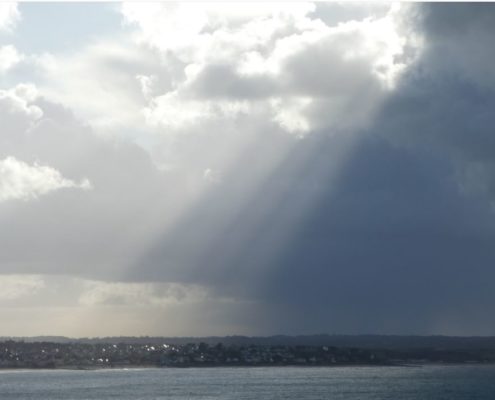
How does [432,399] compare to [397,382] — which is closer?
[432,399]

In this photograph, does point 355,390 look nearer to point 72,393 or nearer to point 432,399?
point 432,399

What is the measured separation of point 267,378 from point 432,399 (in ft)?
185

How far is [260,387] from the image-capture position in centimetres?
15638

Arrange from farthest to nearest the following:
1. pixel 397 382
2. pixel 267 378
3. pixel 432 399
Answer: pixel 267 378, pixel 397 382, pixel 432 399

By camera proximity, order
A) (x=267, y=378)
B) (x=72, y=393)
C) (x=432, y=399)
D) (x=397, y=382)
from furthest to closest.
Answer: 1. (x=267, y=378)
2. (x=397, y=382)
3. (x=72, y=393)
4. (x=432, y=399)

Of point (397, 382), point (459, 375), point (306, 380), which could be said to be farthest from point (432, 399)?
point (459, 375)

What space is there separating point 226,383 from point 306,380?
16.3m

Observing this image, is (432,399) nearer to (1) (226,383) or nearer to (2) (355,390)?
(2) (355,390)

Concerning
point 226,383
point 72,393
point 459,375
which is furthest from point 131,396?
point 459,375

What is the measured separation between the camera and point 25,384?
172625 mm

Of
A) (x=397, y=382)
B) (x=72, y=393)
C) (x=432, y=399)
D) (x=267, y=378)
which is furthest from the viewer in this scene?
(x=267, y=378)

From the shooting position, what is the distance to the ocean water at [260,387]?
456 feet

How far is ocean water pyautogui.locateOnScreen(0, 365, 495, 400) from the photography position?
13912cm

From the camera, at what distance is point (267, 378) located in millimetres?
185250
